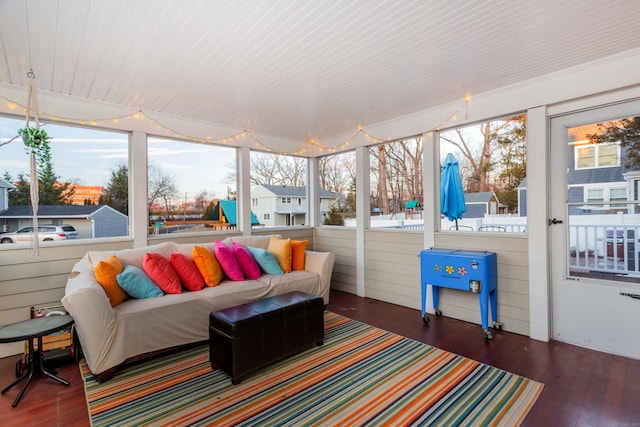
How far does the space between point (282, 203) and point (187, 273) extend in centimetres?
247

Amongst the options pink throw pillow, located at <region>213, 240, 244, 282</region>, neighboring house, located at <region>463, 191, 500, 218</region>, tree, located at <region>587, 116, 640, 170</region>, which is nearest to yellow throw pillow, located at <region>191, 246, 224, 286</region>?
pink throw pillow, located at <region>213, 240, 244, 282</region>

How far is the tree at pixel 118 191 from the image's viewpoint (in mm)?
3615

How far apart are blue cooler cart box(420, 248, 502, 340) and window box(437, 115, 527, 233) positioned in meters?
0.43

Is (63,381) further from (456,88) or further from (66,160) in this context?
(456,88)

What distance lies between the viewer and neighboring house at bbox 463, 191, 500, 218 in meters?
3.52

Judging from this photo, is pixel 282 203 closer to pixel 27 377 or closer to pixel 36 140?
pixel 36 140

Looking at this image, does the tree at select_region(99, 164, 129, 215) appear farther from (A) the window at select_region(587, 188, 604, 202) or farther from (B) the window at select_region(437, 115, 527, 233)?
(A) the window at select_region(587, 188, 604, 202)

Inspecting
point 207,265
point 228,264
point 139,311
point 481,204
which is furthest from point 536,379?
point 139,311

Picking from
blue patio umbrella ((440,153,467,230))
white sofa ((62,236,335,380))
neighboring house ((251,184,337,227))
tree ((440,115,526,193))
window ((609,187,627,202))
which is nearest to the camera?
white sofa ((62,236,335,380))

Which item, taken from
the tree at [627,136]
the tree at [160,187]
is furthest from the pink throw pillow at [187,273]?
the tree at [627,136]

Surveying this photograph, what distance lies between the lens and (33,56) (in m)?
2.45

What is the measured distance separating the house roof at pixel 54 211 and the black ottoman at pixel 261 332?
2.12 m

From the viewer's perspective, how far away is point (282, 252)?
3979mm

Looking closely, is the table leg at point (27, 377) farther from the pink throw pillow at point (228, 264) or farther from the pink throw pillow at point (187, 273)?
the pink throw pillow at point (228, 264)
